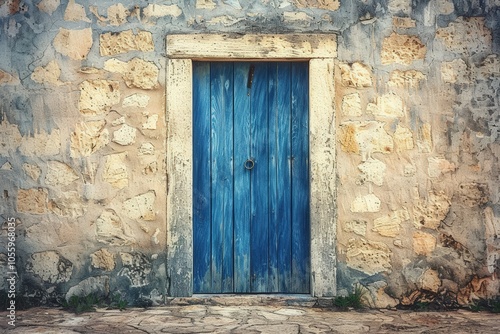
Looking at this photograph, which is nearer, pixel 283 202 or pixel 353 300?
pixel 353 300

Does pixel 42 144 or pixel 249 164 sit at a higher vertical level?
pixel 42 144

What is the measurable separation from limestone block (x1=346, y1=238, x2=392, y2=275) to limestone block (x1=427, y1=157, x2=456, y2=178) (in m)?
0.64

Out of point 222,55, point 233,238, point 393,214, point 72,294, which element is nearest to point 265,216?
point 233,238

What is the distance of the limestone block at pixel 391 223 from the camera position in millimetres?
4359

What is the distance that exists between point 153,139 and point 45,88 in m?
0.88

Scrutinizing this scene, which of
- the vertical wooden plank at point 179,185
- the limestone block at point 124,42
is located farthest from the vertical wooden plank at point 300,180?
the limestone block at point 124,42

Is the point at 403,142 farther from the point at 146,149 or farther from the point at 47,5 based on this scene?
the point at 47,5

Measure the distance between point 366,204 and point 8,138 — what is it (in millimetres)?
2672

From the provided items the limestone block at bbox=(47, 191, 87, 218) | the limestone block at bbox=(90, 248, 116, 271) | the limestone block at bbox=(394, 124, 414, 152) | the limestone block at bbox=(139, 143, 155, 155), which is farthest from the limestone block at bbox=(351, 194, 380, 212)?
the limestone block at bbox=(47, 191, 87, 218)

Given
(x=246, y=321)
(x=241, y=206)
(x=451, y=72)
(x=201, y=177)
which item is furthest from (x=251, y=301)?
(x=451, y=72)

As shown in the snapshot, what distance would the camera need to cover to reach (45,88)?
4.39 m

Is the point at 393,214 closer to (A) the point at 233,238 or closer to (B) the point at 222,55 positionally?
(A) the point at 233,238

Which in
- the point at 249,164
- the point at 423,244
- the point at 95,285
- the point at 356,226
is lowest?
the point at 95,285

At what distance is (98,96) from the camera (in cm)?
438
